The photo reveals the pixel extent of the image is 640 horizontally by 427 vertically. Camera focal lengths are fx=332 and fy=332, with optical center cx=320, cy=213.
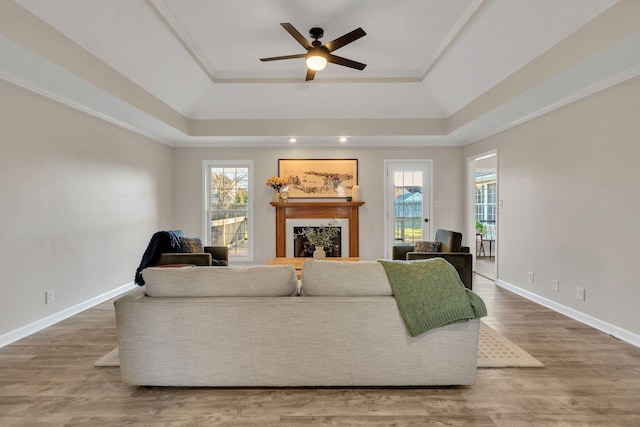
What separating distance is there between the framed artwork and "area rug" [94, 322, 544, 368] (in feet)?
12.5

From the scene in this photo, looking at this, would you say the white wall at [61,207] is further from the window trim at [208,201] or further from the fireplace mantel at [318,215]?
the fireplace mantel at [318,215]

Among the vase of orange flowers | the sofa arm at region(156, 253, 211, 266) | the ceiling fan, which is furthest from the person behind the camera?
the vase of orange flowers

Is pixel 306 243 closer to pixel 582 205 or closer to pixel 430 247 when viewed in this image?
pixel 430 247

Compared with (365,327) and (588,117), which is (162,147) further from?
(588,117)

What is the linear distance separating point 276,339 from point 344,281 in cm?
56

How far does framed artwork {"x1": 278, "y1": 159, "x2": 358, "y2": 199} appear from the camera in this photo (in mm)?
6234

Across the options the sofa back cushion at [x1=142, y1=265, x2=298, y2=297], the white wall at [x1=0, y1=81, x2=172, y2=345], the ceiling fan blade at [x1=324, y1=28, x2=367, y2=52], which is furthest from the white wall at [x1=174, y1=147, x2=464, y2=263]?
the sofa back cushion at [x1=142, y1=265, x2=298, y2=297]

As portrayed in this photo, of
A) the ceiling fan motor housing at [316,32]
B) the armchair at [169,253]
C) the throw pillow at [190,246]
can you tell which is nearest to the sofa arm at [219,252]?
the throw pillow at [190,246]

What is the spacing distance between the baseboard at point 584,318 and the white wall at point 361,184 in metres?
2.11

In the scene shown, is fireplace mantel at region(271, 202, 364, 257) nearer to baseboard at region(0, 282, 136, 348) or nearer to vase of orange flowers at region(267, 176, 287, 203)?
vase of orange flowers at region(267, 176, 287, 203)

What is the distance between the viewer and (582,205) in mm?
3488

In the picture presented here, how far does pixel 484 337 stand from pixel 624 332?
4.08 feet

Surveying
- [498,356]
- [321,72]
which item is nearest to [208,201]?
[321,72]

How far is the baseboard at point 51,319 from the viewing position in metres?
2.96
